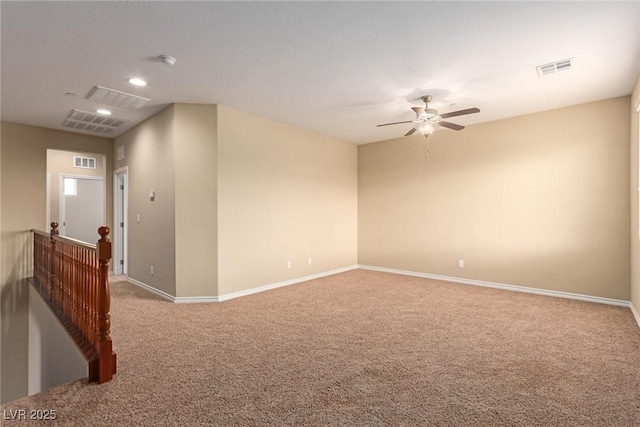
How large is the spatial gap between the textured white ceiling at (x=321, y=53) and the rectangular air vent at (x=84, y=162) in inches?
111

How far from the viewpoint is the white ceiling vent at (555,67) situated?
10.8ft

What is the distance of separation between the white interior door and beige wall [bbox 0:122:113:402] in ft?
5.87

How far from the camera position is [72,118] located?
5062 millimetres

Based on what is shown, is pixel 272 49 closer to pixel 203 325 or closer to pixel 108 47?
pixel 108 47

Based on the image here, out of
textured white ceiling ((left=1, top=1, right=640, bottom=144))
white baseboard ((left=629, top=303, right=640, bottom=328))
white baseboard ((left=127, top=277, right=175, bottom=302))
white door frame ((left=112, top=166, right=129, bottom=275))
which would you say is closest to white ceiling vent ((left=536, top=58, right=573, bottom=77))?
textured white ceiling ((left=1, top=1, right=640, bottom=144))

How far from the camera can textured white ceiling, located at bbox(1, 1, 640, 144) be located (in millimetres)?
2463

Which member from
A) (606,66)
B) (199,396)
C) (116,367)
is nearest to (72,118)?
(116,367)

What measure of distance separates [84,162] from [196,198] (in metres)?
4.73

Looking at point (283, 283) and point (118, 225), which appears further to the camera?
point (118, 225)

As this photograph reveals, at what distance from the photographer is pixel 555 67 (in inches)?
134

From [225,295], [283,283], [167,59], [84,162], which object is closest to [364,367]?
[225,295]

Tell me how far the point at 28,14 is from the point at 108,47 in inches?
22.2

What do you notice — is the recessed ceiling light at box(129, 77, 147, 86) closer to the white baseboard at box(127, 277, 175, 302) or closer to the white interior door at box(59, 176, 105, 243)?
the white baseboard at box(127, 277, 175, 302)

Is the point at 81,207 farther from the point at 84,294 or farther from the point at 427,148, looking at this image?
the point at 427,148
